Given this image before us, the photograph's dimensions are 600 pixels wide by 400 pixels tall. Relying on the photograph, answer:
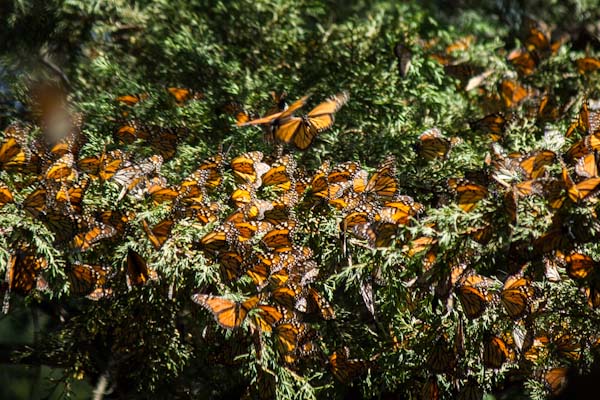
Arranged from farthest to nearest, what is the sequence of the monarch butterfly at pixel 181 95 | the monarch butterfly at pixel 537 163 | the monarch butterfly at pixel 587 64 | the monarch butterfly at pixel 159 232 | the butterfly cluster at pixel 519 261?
the monarch butterfly at pixel 587 64
the monarch butterfly at pixel 181 95
the monarch butterfly at pixel 159 232
the monarch butterfly at pixel 537 163
the butterfly cluster at pixel 519 261

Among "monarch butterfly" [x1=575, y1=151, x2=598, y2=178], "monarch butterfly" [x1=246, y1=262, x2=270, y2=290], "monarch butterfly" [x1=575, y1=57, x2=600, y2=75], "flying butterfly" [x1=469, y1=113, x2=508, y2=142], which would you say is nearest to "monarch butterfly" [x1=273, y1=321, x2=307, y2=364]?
"monarch butterfly" [x1=246, y1=262, x2=270, y2=290]

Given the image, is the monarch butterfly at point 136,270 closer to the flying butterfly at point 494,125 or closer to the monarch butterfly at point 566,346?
the monarch butterfly at point 566,346

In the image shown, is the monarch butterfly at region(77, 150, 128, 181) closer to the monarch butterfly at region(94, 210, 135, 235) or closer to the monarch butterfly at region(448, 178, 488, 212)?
the monarch butterfly at region(94, 210, 135, 235)

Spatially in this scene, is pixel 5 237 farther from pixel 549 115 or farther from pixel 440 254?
pixel 549 115

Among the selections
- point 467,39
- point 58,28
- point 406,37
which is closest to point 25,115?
point 58,28

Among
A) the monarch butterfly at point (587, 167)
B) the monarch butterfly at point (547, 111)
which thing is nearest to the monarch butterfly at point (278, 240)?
the monarch butterfly at point (587, 167)

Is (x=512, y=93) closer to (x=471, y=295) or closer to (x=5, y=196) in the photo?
(x=471, y=295)

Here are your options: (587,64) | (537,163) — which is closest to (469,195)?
(537,163)
